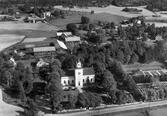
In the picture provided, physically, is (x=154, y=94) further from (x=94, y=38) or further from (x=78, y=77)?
(x=94, y=38)

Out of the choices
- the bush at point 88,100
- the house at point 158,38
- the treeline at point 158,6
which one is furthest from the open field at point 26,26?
the treeline at point 158,6

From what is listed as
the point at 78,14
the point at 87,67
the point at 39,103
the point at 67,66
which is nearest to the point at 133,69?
the point at 87,67

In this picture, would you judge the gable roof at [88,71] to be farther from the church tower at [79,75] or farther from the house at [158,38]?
the house at [158,38]

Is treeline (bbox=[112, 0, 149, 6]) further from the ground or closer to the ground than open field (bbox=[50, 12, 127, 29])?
further from the ground

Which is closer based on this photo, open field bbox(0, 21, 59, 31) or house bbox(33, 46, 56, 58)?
house bbox(33, 46, 56, 58)

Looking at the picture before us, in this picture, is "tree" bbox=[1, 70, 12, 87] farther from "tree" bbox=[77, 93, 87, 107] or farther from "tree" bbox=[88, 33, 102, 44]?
"tree" bbox=[88, 33, 102, 44]

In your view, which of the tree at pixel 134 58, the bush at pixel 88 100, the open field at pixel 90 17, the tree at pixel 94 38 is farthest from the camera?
the open field at pixel 90 17

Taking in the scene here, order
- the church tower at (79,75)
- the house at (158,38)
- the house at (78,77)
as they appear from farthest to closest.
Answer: the house at (158,38)
the house at (78,77)
the church tower at (79,75)

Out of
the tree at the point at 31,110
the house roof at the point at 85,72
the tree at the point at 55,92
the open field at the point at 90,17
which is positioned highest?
the open field at the point at 90,17

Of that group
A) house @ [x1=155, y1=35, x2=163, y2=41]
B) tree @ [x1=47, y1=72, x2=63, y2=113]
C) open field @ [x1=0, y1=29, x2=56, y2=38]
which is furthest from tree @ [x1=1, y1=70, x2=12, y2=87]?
house @ [x1=155, y1=35, x2=163, y2=41]
